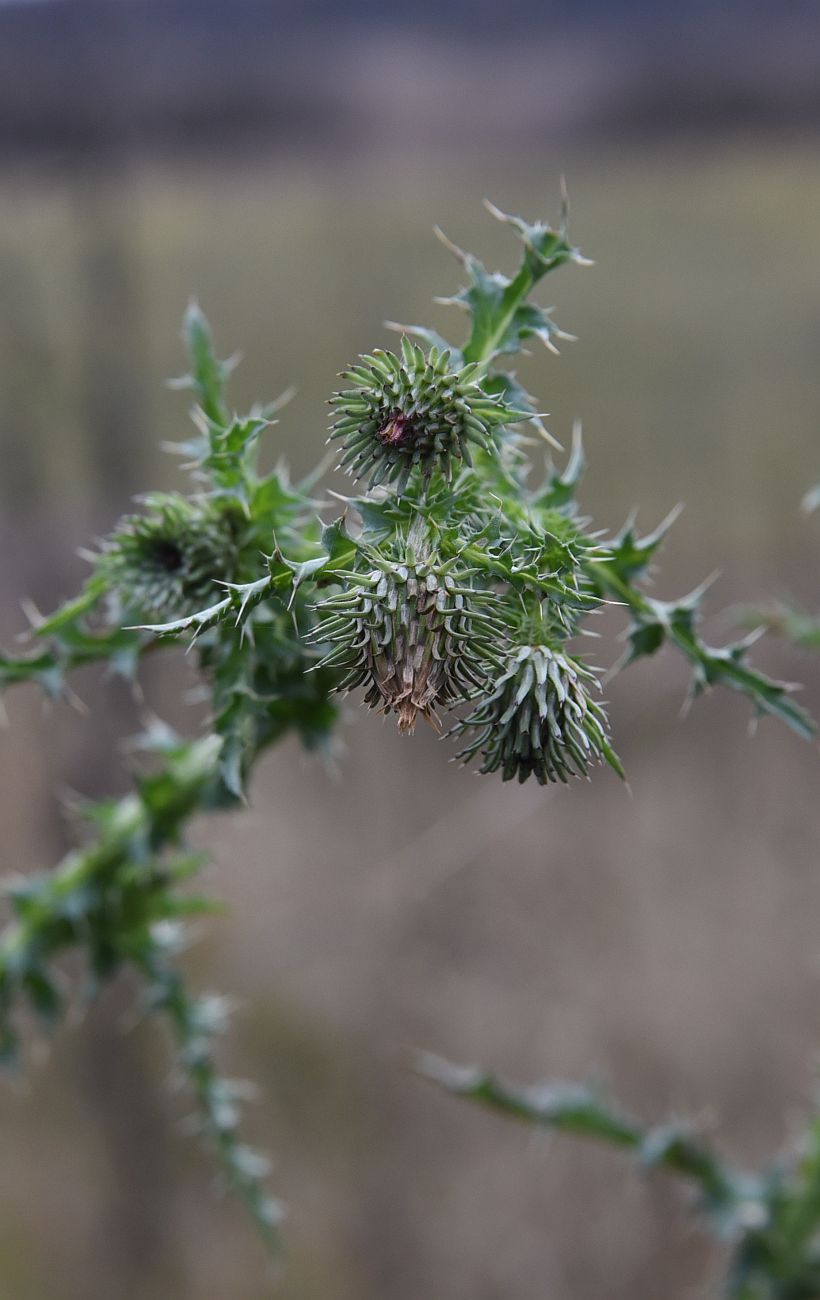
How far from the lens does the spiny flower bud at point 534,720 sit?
54cm

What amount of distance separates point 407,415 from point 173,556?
0.24 metres

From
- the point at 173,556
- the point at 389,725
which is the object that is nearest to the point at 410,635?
the point at 173,556

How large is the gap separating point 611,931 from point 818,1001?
1.43ft

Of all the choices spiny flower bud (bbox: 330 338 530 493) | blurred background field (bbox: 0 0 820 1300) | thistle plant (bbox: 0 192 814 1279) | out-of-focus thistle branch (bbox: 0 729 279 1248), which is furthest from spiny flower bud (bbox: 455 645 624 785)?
blurred background field (bbox: 0 0 820 1300)

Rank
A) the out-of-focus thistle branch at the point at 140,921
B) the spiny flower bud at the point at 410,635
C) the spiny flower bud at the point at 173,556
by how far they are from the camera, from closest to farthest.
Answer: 1. the spiny flower bud at the point at 410,635
2. the spiny flower bud at the point at 173,556
3. the out-of-focus thistle branch at the point at 140,921

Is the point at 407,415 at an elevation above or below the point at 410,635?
above

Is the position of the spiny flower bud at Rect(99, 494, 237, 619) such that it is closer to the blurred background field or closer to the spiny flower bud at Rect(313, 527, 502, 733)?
the spiny flower bud at Rect(313, 527, 502, 733)

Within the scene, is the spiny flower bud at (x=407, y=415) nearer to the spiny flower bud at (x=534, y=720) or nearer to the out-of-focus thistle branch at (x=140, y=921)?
the spiny flower bud at (x=534, y=720)

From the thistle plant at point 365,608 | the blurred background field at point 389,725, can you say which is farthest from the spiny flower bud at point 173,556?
the blurred background field at point 389,725

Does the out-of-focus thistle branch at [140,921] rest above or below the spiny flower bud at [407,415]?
below

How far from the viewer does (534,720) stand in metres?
0.54

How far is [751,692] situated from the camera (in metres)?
0.72

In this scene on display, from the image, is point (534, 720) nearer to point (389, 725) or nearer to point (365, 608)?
point (365, 608)

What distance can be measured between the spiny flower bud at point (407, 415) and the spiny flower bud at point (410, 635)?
6cm
